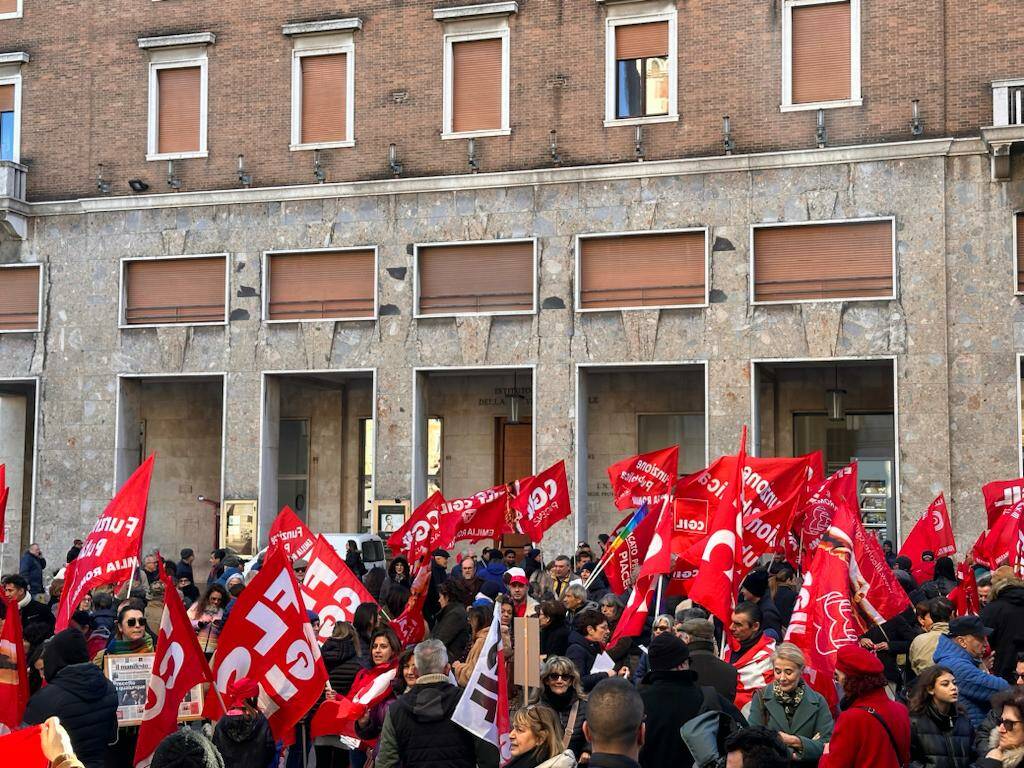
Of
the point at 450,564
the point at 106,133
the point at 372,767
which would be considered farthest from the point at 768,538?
the point at 106,133

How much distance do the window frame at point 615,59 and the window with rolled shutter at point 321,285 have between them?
5.72 m

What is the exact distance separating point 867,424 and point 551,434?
656 cm

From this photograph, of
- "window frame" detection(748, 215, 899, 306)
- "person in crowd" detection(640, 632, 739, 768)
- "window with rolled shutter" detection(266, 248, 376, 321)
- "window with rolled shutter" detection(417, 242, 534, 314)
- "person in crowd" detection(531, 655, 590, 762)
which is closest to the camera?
"person in crowd" detection(640, 632, 739, 768)

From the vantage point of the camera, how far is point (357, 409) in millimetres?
32344

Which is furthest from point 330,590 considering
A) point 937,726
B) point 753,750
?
point 753,750

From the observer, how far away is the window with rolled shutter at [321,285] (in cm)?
2862

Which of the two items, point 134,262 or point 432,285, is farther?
point 134,262

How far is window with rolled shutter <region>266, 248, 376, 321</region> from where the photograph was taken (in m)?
28.6

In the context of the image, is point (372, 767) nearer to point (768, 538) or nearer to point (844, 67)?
point (768, 538)

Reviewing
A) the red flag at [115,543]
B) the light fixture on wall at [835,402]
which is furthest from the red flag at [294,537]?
the light fixture on wall at [835,402]

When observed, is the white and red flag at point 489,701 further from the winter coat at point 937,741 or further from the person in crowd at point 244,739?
the winter coat at point 937,741

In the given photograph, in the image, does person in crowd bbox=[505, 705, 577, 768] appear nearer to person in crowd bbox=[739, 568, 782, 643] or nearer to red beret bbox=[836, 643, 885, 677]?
red beret bbox=[836, 643, 885, 677]

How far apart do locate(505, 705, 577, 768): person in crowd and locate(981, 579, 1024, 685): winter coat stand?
540 cm

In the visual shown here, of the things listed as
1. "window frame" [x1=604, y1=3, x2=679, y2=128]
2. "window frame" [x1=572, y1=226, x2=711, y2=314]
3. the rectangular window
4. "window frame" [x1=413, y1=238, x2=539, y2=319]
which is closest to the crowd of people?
"window frame" [x1=572, y1=226, x2=711, y2=314]
